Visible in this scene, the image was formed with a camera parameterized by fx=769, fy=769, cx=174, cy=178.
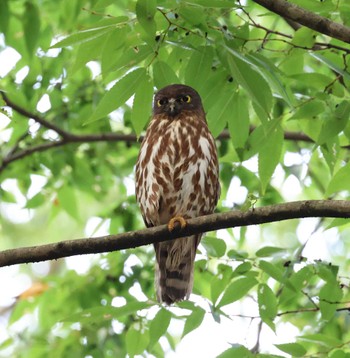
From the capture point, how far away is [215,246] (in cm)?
458

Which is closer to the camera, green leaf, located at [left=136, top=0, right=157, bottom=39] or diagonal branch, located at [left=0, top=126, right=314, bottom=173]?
green leaf, located at [left=136, top=0, right=157, bottom=39]

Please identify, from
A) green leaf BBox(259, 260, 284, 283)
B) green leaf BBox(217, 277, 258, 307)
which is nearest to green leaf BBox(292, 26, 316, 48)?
green leaf BBox(259, 260, 284, 283)

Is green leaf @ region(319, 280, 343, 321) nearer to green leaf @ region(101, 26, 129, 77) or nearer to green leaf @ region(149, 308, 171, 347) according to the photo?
green leaf @ region(149, 308, 171, 347)

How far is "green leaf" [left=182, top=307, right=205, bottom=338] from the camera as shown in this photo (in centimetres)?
431

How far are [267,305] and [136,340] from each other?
0.94m

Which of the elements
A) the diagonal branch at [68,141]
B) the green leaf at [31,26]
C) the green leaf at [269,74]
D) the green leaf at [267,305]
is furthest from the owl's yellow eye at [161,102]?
the green leaf at [269,74]

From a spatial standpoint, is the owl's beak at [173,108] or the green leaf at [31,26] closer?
the green leaf at [31,26]

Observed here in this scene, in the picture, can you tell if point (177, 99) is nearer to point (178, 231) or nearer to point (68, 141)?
point (68, 141)

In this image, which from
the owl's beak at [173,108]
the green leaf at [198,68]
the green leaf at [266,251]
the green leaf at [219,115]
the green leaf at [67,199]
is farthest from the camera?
the green leaf at [67,199]

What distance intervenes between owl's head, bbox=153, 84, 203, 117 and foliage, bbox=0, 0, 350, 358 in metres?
0.38

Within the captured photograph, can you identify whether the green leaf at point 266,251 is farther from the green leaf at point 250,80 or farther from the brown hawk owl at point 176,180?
the green leaf at point 250,80

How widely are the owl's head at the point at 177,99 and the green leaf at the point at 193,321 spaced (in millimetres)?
1694

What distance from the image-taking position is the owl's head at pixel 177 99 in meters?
5.53

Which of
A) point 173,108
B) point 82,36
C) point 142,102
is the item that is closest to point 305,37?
point 142,102
